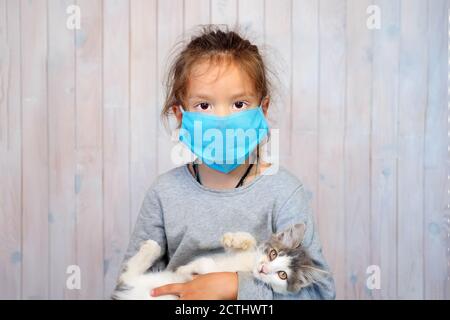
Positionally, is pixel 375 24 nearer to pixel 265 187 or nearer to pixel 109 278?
pixel 265 187

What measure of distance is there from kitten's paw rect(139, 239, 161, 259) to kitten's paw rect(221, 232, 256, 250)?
0.20 metres

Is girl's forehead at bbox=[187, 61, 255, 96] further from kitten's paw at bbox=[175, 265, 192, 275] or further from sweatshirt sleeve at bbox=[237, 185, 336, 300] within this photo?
kitten's paw at bbox=[175, 265, 192, 275]

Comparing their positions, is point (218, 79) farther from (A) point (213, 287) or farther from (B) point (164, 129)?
(B) point (164, 129)

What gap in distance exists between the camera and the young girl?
4.76ft

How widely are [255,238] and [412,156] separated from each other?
109cm

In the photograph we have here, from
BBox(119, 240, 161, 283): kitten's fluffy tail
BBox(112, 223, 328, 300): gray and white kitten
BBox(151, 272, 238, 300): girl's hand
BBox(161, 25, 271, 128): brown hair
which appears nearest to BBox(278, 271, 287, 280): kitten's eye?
BBox(112, 223, 328, 300): gray and white kitten

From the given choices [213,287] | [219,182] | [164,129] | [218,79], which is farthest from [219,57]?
[164,129]

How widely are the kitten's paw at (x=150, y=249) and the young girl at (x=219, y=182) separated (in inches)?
0.9

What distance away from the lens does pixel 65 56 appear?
2244 millimetres

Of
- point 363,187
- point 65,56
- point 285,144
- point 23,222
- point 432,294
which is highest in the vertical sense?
point 65,56

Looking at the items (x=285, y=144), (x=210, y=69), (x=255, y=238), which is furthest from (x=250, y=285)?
(x=285, y=144)

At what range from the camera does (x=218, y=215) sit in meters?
1.50

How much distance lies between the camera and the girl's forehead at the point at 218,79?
144 centimetres

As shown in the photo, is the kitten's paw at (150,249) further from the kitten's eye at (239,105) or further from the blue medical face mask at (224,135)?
the kitten's eye at (239,105)
